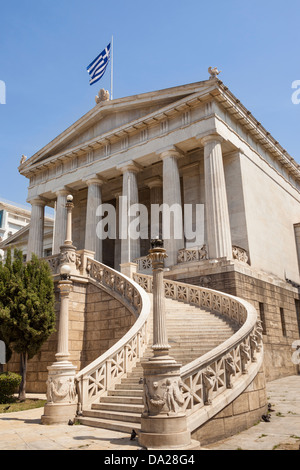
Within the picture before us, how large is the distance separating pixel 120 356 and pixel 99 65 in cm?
2469

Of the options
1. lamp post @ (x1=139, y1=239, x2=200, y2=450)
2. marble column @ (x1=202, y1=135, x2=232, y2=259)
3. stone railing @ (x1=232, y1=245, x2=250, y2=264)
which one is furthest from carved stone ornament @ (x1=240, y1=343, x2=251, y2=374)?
stone railing @ (x1=232, y1=245, x2=250, y2=264)

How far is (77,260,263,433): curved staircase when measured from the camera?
855 centimetres

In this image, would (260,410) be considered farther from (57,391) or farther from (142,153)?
(142,153)

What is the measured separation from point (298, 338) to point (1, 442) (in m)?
21.5

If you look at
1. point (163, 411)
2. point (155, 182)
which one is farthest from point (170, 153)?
point (163, 411)

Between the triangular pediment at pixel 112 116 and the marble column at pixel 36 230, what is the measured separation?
133 inches

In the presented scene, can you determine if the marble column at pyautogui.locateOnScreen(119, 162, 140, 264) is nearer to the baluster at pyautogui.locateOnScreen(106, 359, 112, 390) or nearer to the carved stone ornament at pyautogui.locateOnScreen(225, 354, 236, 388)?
the baluster at pyautogui.locateOnScreen(106, 359, 112, 390)

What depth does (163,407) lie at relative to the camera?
7.17 m

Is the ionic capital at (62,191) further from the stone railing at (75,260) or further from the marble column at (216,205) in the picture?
the stone railing at (75,260)

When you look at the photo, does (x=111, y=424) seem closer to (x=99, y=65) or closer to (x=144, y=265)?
(x=144, y=265)

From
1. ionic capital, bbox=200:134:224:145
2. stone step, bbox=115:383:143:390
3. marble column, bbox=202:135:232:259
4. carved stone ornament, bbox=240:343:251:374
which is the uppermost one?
ionic capital, bbox=200:134:224:145

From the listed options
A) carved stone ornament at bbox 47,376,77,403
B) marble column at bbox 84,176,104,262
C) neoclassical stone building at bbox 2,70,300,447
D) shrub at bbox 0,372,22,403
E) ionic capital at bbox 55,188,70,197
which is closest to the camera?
neoclassical stone building at bbox 2,70,300,447

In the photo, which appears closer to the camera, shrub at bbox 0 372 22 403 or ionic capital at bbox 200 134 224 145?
shrub at bbox 0 372 22 403

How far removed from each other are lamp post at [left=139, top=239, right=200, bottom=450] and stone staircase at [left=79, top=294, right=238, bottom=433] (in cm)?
132
